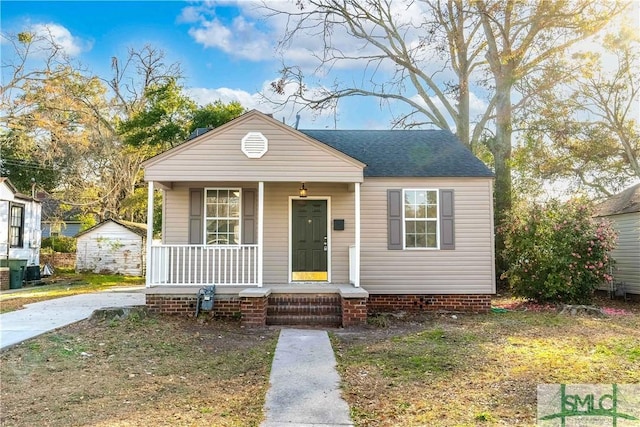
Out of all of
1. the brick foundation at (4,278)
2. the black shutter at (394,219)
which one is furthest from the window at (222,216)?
the brick foundation at (4,278)

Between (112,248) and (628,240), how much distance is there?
19.7m

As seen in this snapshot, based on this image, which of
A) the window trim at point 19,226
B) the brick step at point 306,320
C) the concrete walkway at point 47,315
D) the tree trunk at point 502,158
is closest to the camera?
the concrete walkway at point 47,315

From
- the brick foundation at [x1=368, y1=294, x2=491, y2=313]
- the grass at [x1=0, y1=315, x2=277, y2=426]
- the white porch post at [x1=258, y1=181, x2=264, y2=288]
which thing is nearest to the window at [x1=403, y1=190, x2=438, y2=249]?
the brick foundation at [x1=368, y1=294, x2=491, y2=313]

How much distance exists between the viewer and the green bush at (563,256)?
10.2 meters

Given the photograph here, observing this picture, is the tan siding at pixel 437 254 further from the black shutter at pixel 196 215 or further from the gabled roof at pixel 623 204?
the gabled roof at pixel 623 204

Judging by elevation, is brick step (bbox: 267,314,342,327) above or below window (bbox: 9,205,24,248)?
below

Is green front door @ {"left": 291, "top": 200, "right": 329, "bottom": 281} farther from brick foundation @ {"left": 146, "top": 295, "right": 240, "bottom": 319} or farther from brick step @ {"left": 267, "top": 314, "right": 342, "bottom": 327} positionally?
brick foundation @ {"left": 146, "top": 295, "right": 240, "bottom": 319}

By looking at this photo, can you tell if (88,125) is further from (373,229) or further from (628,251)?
(628,251)

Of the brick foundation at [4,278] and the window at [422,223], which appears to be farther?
the brick foundation at [4,278]

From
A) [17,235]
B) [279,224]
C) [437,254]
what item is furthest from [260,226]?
[17,235]

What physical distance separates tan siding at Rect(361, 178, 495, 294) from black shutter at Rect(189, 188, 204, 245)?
142 inches

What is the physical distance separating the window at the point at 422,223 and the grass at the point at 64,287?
8889mm

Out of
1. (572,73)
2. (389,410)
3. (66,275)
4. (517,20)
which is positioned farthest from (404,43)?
(66,275)

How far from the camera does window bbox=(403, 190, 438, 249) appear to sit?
32.6 ft
